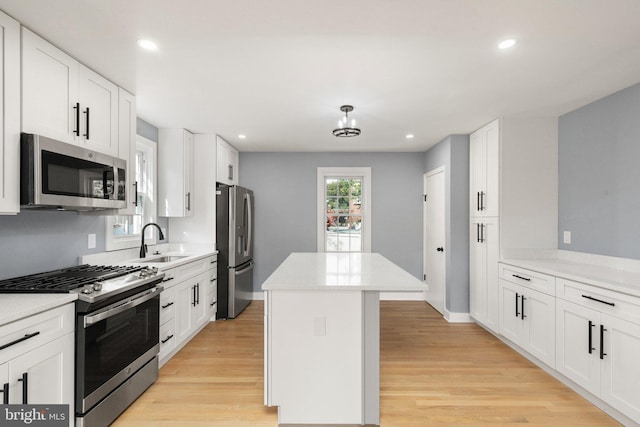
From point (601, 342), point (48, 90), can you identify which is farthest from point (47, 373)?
point (601, 342)

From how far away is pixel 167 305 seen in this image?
2986mm

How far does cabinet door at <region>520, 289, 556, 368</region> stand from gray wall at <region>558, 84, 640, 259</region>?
0.71 meters

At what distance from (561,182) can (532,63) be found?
5.55 ft

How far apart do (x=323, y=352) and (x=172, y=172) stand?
300 centimetres

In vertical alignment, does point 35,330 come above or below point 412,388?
above

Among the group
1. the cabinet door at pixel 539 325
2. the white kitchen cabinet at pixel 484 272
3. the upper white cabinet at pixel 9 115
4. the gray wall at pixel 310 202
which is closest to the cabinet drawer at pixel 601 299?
the cabinet door at pixel 539 325

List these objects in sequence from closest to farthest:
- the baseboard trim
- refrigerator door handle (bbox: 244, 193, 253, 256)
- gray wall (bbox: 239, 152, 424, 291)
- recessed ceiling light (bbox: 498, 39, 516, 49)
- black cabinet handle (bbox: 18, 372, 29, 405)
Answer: black cabinet handle (bbox: 18, 372, 29, 405) < recessed ceiling light (bbox: 498, 39, 516, 49) < the baseboard trim < refrigerator door handle (bbox: 244, 193, 253, 256) < gray wall (bbox: 239, 152, 424, 291)

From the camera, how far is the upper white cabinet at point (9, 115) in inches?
68.5

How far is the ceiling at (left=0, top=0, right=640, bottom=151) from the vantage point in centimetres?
171

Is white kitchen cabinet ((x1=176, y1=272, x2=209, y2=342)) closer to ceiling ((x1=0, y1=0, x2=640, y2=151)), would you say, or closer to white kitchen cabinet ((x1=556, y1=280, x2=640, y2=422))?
ceiling ((x1=0, y1=0, x2=640, y2=151))

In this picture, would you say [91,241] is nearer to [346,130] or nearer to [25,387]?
[25,387]

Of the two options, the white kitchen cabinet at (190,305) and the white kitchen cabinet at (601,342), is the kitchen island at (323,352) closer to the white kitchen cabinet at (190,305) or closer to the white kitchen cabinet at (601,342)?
the white kitchen cabinet at (601,342)

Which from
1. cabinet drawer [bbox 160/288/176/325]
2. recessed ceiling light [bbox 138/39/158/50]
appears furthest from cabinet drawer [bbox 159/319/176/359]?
recessed ceiling light [bbox 138/39/158/50]

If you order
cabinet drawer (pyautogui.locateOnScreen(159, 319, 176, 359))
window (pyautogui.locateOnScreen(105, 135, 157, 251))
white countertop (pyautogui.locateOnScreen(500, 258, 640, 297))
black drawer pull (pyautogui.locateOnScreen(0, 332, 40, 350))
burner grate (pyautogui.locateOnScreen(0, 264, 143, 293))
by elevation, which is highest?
window (pyautogui.locateOnScreen(105, 135, 157, 251))
